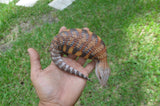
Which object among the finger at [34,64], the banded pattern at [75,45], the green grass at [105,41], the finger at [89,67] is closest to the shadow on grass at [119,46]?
the green grass at [105,41]

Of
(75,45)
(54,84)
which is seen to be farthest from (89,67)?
(54,84)

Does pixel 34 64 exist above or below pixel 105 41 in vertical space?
below

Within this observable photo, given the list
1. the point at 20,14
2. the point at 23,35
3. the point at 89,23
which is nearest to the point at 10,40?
the point at 23,35

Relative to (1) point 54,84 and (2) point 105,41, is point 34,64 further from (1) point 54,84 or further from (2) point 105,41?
(2) point 105,41

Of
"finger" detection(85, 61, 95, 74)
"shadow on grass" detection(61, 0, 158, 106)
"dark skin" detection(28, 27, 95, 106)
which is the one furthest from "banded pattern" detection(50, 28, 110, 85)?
"shadow on grass" detection(61, 0, 158, 106)

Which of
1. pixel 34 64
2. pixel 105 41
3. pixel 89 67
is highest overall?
pixel 105 41

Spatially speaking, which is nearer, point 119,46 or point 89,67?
point 89,67

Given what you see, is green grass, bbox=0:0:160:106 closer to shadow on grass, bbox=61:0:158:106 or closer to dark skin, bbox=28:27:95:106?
shadow on grass, bbox=61:0:158:106
